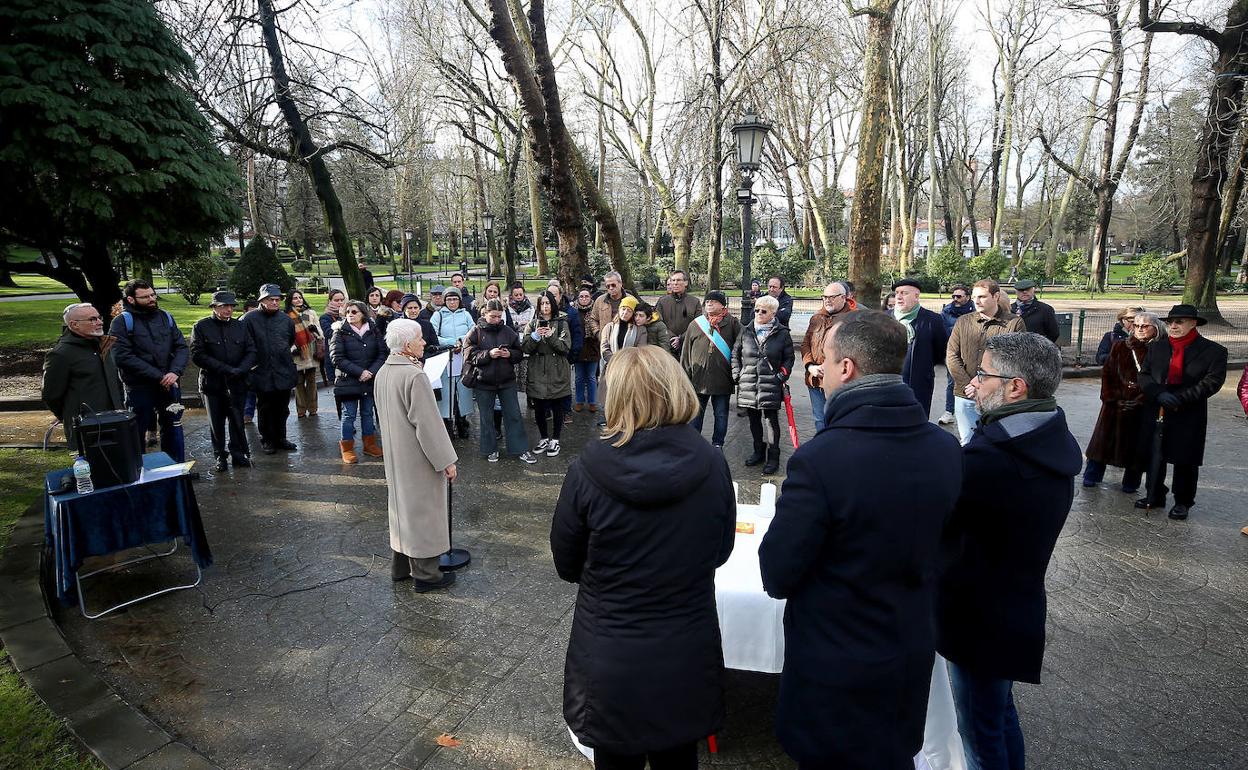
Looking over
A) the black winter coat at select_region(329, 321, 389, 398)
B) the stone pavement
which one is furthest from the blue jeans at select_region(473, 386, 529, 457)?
the stone pavement

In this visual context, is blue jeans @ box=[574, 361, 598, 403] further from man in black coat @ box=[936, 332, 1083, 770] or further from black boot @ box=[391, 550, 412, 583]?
man in black coat @ box=[936, 332, 1083, 770]

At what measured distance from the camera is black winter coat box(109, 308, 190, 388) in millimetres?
6902

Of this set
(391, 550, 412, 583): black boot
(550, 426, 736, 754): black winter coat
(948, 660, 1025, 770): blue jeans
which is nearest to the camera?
(550, 426, 736, 754): black winter coat

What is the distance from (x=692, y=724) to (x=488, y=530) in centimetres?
409

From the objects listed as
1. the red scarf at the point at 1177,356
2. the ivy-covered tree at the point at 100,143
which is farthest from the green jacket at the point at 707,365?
the ivy-covered tree at the point at 100,143

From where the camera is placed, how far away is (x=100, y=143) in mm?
A: 11531

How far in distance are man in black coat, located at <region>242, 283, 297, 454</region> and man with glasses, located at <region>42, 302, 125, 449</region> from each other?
1.83 metres

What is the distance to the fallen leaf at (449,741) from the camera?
3.43 m

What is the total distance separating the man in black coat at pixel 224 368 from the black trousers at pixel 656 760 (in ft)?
22.8

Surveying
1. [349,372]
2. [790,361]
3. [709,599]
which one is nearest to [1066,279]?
[790,361]

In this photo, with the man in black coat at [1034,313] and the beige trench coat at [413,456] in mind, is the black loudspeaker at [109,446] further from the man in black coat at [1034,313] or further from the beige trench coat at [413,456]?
the man in black coat at [1034,313]

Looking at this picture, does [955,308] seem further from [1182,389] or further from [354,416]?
[354,416]

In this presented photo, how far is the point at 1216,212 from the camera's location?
1672 cm

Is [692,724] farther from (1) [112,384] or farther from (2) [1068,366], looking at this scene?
(2) [1068,366]
